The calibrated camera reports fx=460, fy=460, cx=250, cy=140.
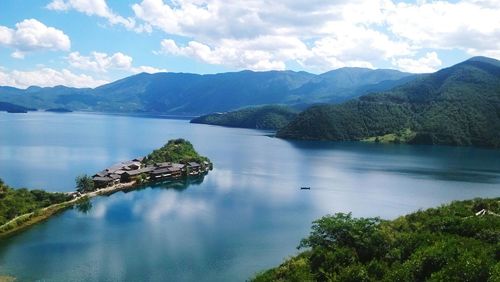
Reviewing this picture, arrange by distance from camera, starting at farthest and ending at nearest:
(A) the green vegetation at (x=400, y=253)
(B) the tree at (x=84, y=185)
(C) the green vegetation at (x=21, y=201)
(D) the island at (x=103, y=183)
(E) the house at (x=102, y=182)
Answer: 1. (E) the house at (x=102, y=182)
2. (B) the tree at (x=84, y=185)
3. (D) the island at (x=103, y=183)
4. (C) the green vegetation at (x=21, y=201)
5. (A) the green vegetation at (x=400, y=253)

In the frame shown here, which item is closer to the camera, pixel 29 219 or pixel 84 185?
pixel 29 219

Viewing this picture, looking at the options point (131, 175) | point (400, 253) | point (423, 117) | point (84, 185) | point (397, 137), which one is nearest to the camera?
point (400, 253)

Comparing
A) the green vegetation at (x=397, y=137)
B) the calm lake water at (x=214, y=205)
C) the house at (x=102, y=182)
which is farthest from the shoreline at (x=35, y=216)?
the green vegetation at (x=397, y=137)

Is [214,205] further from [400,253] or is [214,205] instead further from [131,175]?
[400,253]

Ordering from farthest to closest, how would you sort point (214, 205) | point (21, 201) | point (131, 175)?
point (131, 175)
point (214, 205)
point (21, 201)

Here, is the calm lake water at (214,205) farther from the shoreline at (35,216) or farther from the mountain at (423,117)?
the mountain at (423,117)

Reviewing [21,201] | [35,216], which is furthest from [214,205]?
[21,201]

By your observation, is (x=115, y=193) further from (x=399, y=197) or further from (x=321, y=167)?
(x=321, y=167)
